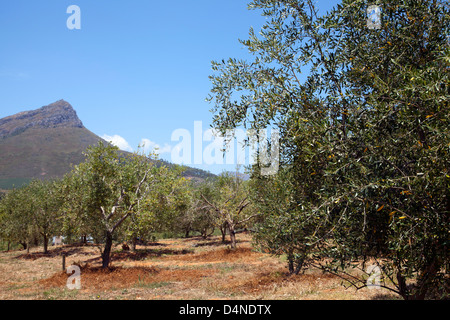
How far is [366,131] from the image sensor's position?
6.32m

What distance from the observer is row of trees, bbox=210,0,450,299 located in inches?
228

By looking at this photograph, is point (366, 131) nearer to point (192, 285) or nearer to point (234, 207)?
point (192, 285)

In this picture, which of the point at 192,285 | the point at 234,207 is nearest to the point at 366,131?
the point at 192,285

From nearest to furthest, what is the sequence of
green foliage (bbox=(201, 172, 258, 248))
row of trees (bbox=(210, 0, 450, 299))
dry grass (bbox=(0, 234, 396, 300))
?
1. row of trees (bbox=(210, 0, 450, 299))
2. dry grass (bbox=(0, 234, 396, 300))
3. green foliage (bbox=(201, 172, 258, 248))

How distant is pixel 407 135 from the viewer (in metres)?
6.09

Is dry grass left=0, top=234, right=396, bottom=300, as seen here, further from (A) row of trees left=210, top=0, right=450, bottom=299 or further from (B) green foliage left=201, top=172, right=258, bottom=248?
(B) green foliage left=201, top=172, right=258, bottom=248

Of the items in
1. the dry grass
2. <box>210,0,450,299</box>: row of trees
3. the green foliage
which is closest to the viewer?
<box>210,0,450,299</box>: row of trees

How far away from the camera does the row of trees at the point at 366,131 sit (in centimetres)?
578

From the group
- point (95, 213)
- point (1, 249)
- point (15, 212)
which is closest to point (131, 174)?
point (95, 213)

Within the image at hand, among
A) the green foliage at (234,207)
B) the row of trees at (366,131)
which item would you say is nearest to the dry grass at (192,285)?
the row of trees at (366,131)

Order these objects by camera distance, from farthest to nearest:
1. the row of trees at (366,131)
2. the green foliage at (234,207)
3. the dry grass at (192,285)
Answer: the green foliage at (234,207) < the dry grass at (192,285) < the row of trees at (366,131)

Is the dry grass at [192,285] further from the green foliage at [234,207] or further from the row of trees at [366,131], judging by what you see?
the green foliage at [234,207]

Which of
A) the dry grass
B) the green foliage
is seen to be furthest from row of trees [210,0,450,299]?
the green foliage
